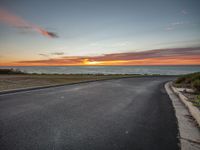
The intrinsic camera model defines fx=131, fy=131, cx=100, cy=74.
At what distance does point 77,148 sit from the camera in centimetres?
254

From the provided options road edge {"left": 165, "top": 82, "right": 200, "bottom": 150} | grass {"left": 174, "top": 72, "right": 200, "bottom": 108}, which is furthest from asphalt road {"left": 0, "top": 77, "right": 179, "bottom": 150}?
grass {"left": 174, "top": 72, "right": 200, "bottom": 108}

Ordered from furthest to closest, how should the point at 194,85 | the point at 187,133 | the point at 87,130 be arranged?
the point at 194,85
the point at 87,130
the point at 187,133

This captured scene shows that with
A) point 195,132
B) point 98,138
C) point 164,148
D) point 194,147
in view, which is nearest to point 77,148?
point 98,138

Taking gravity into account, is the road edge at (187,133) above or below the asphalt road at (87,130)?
below

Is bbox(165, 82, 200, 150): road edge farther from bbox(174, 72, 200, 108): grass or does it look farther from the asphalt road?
bbox(174, 72, 200, 108): grass

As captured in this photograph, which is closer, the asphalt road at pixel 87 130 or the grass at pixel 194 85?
the asphalt road at pixel 87 130

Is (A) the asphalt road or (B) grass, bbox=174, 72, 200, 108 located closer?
(A) the asphalt road

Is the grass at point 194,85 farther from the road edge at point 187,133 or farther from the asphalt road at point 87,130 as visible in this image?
the asphalt road at point 87,130

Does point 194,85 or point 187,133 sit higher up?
point 194,85

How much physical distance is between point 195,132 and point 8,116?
5307mm

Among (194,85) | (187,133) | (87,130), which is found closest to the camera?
(187,133)

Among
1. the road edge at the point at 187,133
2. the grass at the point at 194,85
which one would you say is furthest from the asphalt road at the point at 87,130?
the grass at the point at 194,85

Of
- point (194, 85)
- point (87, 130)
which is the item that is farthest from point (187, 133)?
point (194, 85)

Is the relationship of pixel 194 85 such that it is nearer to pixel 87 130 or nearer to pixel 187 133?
pixel 187 133
